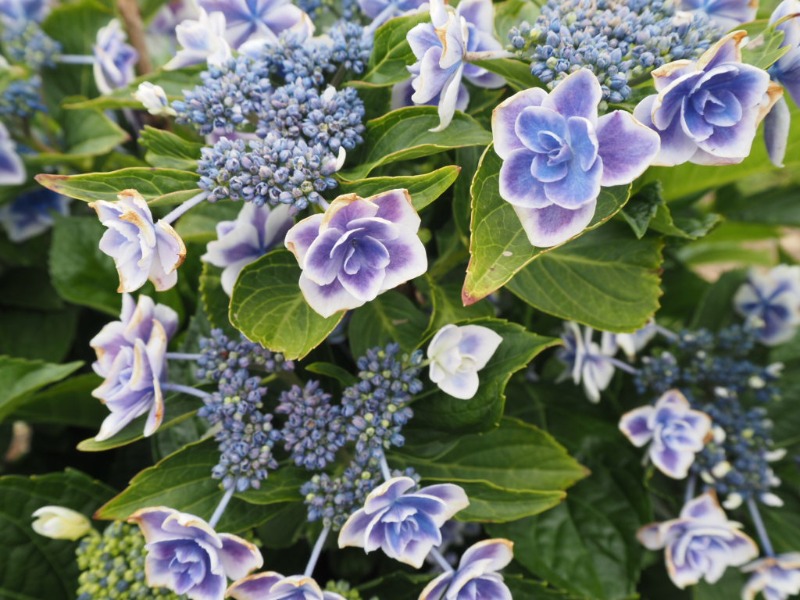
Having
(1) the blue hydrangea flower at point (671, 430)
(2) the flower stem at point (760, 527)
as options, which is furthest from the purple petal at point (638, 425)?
(2) the flower stem at point (760, 527)

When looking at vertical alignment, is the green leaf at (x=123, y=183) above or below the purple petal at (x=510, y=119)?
below

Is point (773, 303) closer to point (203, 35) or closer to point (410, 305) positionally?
point (410, 305)

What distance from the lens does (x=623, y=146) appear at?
50 cm

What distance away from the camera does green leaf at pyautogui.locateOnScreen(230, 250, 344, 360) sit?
579 mm

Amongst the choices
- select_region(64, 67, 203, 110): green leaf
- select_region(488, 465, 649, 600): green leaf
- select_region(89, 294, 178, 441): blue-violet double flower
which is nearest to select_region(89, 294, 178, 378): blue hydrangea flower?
select_region(89, 294, 178, 441): blue-violet double flower

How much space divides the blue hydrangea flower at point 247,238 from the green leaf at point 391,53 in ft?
0.44

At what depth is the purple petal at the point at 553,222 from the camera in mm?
513

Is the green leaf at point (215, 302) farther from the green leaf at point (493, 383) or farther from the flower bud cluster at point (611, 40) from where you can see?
the flower bud cluster at point (611, 40)

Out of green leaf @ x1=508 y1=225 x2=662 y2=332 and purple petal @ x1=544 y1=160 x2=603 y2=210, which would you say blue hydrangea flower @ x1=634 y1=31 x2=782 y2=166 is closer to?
purple petal @ x1=544 y1=160 x2=603 y2=210

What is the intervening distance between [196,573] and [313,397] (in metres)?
0.17

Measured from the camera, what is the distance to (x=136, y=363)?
621mm

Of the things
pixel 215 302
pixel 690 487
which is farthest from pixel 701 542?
pixel 215 302

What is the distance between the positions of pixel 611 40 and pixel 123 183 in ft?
1.26

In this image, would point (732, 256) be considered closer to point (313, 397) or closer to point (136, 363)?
point (313, 397)
